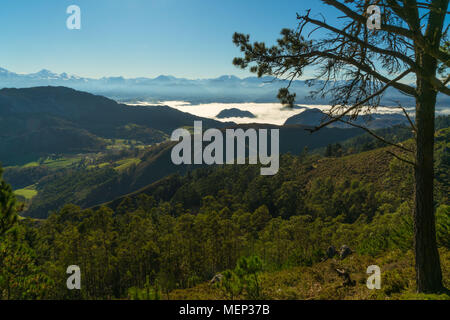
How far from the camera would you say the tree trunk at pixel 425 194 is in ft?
19.6

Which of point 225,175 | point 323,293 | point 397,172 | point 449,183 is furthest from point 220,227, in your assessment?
point 225,175

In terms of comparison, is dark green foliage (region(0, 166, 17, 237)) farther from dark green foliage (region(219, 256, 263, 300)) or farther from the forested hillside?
dark green foliage (region(219, 256, 263, 300))

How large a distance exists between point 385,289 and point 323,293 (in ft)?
5.69

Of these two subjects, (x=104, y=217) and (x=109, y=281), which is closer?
(x=109, y=281)

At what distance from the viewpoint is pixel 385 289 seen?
282 inches

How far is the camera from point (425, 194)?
19.6 ft

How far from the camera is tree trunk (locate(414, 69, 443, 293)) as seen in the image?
5961 mm
